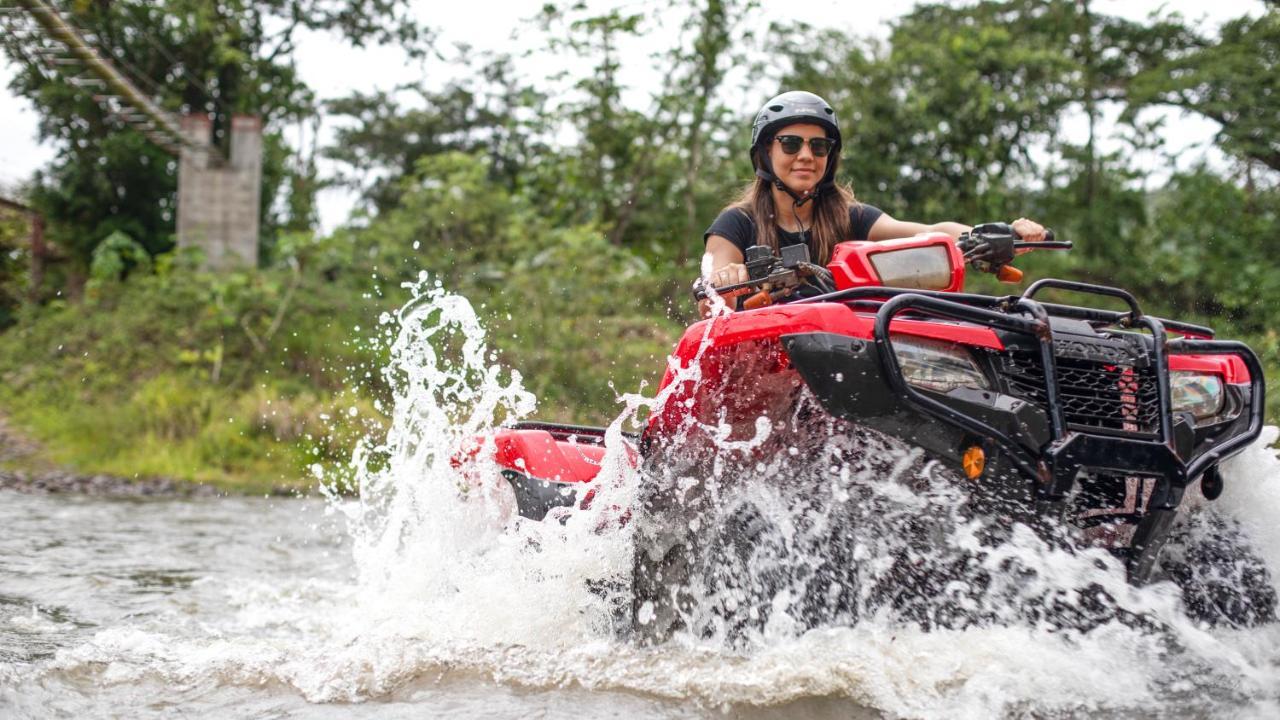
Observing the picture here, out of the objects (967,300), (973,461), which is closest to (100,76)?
(967,300)

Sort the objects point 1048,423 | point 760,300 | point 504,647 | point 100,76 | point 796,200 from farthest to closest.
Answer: point 100,76 → point 796,200 → point 504,647 → point 760,300 → point 1048,423

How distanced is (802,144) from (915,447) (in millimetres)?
1907

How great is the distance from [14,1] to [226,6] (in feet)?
24.5

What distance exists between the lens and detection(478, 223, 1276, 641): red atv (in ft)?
10.6

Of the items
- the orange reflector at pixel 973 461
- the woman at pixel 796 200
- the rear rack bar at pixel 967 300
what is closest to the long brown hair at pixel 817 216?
the woman at pixel 796 200

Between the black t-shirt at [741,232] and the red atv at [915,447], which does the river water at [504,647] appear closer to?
the red atv at [915,447]

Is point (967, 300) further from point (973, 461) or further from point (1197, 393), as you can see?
point (1197, 393)

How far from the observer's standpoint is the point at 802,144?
4.88m

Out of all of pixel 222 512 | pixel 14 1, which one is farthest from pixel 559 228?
pixel 222 512

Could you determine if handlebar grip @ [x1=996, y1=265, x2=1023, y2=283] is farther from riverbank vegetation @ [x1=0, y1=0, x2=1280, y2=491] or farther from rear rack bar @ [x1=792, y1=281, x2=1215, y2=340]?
riverbank vegetation @ [x1=0, y1=0, x2=1280, y2=491]

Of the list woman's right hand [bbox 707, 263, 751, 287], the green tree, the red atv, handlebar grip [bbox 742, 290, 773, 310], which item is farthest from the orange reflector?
the green tree

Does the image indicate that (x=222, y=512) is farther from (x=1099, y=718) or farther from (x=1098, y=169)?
(x=1098, y=169)

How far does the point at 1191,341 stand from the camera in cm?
363

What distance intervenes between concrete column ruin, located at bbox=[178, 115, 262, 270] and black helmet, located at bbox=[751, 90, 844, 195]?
49.0 ft
